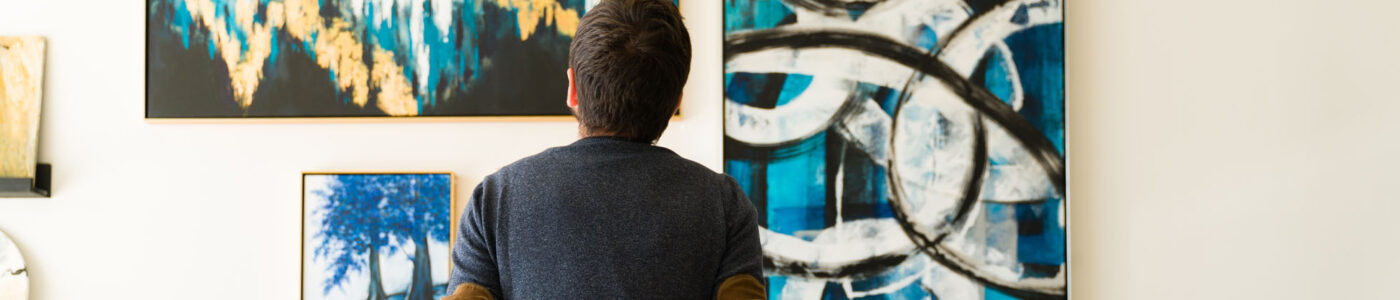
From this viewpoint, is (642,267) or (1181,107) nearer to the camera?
(642,267)

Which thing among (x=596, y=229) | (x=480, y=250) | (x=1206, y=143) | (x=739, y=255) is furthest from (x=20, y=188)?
(x=1206, y=143)

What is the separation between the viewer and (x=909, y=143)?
1.59 m

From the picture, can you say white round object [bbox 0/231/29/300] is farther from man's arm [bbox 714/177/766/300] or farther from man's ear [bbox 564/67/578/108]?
man's arm [bbox 714/177/766/300]

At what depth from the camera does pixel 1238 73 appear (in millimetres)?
1615

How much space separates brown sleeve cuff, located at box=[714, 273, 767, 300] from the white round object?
5.50 feet

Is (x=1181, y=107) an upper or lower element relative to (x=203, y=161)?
upper

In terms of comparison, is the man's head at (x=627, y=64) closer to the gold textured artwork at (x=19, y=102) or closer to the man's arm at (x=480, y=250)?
the man's arm at (x=480, y=250)

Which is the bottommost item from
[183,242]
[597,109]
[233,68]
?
[183,242]

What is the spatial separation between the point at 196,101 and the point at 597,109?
4.14ft

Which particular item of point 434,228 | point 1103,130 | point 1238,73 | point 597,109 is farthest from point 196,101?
point 1238,73

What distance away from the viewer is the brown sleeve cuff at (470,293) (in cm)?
78

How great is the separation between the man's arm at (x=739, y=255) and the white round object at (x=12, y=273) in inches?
65.8

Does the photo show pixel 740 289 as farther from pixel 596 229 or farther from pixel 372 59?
pixel 372 59

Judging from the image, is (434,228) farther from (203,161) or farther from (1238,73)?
(1238,73)
